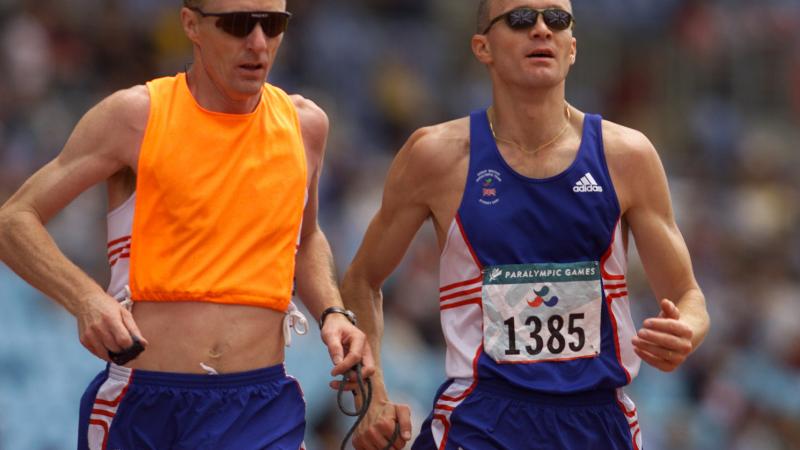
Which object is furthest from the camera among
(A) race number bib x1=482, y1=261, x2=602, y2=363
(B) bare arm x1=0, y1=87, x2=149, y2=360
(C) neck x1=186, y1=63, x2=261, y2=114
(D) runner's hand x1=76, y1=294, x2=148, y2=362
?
(A) race number bib x1=482, y1=261, x2=602, y2=363

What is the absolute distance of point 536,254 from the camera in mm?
6980

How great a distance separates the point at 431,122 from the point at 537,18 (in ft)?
32.2

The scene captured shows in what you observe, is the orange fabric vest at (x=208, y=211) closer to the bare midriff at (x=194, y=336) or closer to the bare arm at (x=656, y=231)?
Result: the bare midriff at (x=194, y=336)

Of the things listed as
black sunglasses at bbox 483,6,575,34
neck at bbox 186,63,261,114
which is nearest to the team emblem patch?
black sunglasses at bbox 483,6,575,34

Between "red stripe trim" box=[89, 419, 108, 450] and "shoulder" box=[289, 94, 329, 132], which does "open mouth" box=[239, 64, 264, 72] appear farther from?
"red stripe trim" box=[89, 419, 108, 450]

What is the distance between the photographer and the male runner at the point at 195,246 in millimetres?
6590

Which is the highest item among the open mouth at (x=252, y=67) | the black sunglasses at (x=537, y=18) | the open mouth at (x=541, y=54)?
the black sunglasses at (x=537, y=18)

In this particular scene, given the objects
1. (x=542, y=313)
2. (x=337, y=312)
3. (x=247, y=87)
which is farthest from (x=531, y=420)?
(x=247, y=87)

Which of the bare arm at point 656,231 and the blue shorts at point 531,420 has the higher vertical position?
the bare arm at point 656,231

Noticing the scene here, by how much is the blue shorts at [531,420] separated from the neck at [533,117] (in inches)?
41.2

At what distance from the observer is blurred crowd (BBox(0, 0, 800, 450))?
1214 cm

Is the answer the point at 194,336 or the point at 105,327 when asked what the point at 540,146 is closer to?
the point at 194,336

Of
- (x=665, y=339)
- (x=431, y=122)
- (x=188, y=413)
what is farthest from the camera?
(x=431, y=122)

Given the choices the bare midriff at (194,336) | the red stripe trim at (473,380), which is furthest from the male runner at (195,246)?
the red stripe trim at (473,380)
